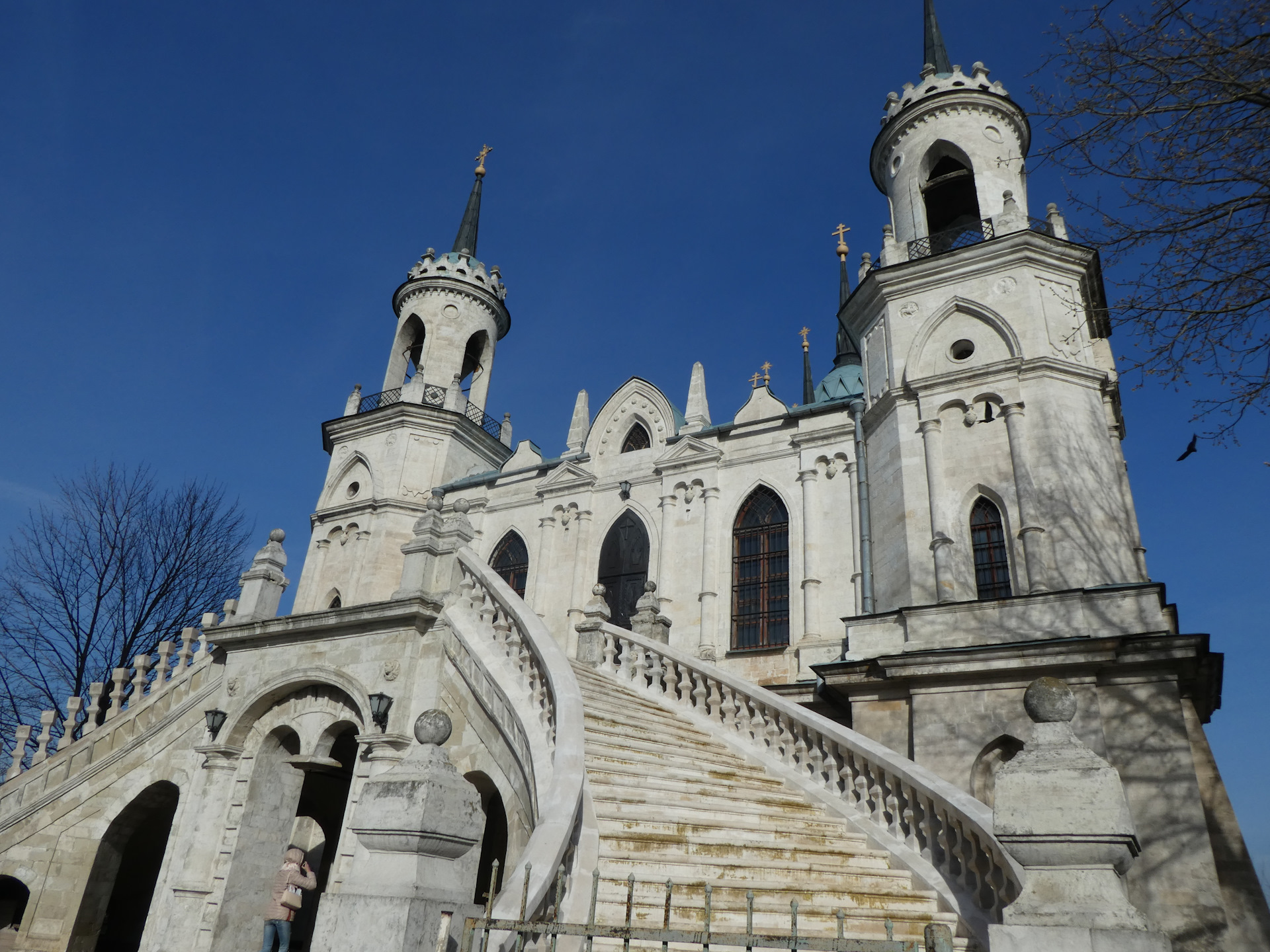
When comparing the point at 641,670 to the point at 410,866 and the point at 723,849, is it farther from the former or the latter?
the point at 410,866

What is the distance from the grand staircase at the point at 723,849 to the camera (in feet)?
25.2

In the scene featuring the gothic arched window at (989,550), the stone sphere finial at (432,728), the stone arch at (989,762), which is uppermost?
the gothic arched window at (989,550)

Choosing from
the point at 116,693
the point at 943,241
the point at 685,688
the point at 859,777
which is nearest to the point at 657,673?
the point at 685,688

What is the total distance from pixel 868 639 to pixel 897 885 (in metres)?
6.64

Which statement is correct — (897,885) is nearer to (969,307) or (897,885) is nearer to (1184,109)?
(1184,109)

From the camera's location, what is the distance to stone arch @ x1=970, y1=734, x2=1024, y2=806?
1273 cm

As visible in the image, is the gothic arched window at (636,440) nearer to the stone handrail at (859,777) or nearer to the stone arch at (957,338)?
the stone arch at (957,338)

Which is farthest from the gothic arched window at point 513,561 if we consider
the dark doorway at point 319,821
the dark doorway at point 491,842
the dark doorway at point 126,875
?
the dark doorway at point 126,875

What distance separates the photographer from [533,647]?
11.5 meters

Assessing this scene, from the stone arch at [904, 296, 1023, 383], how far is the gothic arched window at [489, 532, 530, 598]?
1089 centimetres

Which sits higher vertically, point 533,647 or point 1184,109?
point 1184,109

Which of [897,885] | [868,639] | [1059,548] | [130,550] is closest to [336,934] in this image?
[897,885]

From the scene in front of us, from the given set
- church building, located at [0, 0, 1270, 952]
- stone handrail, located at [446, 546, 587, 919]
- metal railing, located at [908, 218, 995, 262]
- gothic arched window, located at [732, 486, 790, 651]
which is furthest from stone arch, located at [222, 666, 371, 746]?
metal railing, located at [908, 218, 995, 262]

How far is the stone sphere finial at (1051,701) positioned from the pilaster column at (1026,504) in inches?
369
